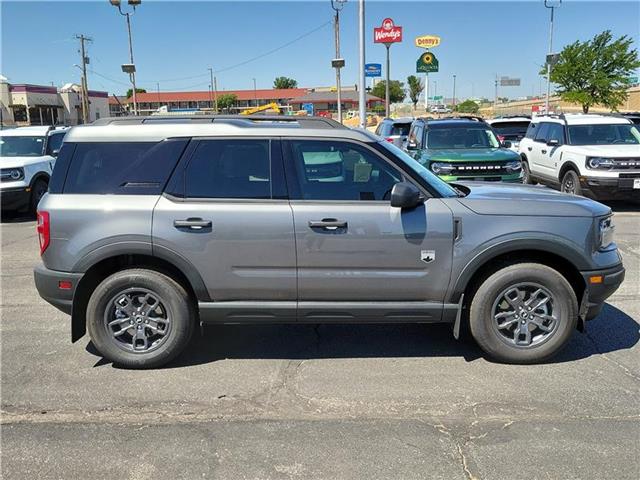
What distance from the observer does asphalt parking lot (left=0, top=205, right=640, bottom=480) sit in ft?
10.2

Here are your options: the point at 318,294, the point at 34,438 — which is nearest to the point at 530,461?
the point at 318,294

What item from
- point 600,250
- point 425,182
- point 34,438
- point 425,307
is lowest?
point 34,438

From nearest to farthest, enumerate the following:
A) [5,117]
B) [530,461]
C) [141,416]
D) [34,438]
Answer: [530,461], [34,438], [141,416], [5,117]

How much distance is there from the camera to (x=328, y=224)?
4.09 m

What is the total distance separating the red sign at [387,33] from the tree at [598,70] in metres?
9.35

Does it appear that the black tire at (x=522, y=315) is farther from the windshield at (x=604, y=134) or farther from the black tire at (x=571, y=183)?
the windshield at (x=604, y=134)

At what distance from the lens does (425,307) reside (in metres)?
4.21

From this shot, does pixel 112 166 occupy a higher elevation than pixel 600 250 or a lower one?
higher

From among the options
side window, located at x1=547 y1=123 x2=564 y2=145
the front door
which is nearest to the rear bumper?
the front door

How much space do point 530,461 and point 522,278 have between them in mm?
1474

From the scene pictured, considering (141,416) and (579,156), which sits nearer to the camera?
(141,416)

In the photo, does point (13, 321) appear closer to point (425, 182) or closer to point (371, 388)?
point (371, 388)

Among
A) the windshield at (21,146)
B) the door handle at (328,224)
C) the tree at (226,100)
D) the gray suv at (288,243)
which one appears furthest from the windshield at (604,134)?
the tree at (226,100)

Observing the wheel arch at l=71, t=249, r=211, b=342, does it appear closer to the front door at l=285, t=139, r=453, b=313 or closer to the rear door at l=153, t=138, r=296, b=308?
the rear door at l=153, t=138, r=296, b=308
